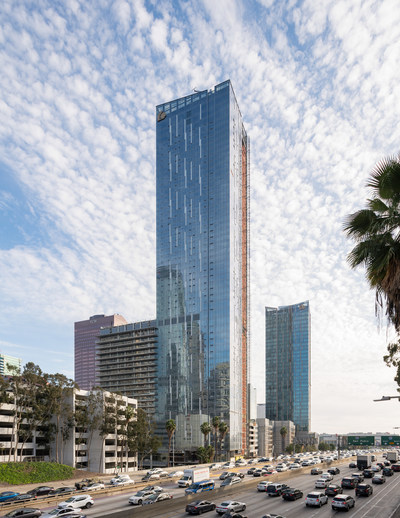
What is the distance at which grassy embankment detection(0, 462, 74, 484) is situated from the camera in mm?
79250

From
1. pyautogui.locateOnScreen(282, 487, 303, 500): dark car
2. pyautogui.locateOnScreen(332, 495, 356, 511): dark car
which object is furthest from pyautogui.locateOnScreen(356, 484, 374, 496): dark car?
pyautogui.locateOnScreen(332, 495, 356, 511): dark car

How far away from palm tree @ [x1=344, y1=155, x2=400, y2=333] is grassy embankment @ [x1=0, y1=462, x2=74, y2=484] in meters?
79.7

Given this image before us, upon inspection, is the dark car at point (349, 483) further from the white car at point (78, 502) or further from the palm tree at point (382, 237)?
the palm tree at point (382, 237)

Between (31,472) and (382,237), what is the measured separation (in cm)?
8671

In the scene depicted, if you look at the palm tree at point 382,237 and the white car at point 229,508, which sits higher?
the palm tree at point 382,237

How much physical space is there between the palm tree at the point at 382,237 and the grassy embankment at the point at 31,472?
79.7 meters

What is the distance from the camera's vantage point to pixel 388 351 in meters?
31.6

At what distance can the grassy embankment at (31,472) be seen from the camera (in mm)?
79250

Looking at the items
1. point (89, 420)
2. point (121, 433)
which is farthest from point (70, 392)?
point (121, 433)

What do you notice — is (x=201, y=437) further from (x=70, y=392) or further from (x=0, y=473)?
(x=0, y=473)

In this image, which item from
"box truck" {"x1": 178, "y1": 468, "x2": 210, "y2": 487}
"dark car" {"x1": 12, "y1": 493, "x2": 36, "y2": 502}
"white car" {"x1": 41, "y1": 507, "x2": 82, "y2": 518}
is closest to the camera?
"white car" {"x1": 41, "y1": 507, "x2": 82, "y2": 518}

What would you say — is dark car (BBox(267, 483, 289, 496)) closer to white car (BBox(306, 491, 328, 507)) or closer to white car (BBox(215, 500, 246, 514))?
white car (BBox(306, 491, 328, 507))

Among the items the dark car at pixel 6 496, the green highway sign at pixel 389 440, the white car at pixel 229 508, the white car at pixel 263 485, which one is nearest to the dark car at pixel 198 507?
the white car at pixel 229 508

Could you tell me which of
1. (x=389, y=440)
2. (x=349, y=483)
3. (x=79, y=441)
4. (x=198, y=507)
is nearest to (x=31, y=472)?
(x=79, y=441)
